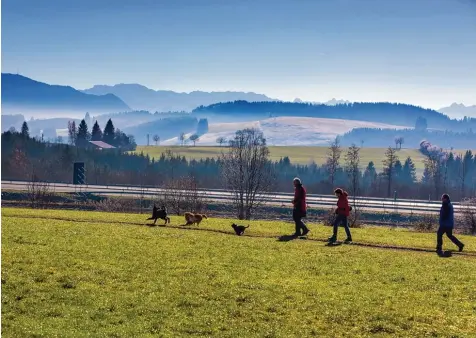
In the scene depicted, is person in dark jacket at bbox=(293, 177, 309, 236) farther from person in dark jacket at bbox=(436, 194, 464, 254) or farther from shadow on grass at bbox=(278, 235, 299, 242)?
person in dark jacket at bbox=(436, 194, 464, 254)

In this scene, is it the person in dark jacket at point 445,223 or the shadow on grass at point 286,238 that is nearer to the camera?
the person in dark jacket at point 445,223

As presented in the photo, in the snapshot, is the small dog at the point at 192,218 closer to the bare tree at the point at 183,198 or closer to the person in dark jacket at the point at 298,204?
the person in dark jacket at the point at 298,204

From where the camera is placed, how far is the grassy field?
16.8 metres

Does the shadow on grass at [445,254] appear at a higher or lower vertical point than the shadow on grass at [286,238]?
lower

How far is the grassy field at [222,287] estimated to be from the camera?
Answer: 55.2 feet

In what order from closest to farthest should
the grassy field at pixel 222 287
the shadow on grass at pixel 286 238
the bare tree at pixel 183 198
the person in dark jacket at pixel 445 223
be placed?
the grassy field at pixel 222 287 → the person in dark jacket at pixel 445 223 → the shadow on grass at pixel 286 238 → the bare tree at pixel 183 198

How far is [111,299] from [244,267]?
20.6 ft

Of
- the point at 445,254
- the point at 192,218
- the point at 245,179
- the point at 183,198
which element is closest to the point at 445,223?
the point at 445,254

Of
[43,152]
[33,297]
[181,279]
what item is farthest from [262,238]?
[43,152]

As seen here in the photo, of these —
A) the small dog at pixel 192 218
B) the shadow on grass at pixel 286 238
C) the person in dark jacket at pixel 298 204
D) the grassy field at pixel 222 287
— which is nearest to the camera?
the grassy field at pixel 222 287

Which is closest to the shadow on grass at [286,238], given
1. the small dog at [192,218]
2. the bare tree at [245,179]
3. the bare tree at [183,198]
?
the small dog at [192,218]

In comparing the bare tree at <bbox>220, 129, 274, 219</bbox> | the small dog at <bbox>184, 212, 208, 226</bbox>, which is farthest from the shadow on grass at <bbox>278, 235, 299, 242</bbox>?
the bare tree at <bbox>220, 129, 274, 219</bbox>

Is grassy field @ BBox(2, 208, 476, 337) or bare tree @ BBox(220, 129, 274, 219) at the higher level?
bare tree @ BBox(220, 129, 274, 219)

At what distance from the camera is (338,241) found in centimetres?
3219
